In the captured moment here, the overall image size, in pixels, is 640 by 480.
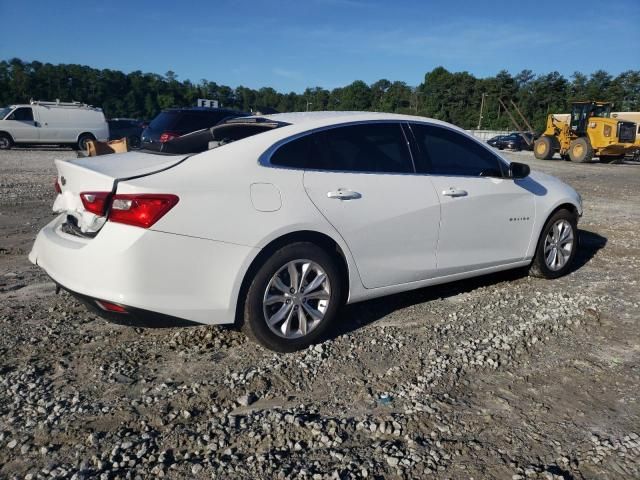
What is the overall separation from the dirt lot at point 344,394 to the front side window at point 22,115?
20.3 metres

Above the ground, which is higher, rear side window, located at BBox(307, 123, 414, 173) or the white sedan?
rear side window, located at BBox(307, 123, 414, 173)

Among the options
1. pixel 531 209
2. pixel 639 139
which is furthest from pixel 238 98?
pixel 531 209

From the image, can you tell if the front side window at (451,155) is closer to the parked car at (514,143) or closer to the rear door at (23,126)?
the rear door at (23,126)

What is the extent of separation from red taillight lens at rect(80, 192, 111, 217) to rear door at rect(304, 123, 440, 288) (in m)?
1.24

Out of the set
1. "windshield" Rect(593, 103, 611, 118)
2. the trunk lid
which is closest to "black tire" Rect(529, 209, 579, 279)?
the trunk lid

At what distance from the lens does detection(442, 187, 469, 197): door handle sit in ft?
13.7

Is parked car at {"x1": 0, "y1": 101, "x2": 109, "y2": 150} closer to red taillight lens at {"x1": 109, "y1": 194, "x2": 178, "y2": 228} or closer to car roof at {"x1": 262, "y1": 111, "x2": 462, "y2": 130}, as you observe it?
car roof at {"x1": 262, "y1": 111, "x2": 462, "y2": 130}

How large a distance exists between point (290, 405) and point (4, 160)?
1778 centimetres

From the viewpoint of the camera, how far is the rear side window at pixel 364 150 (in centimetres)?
371

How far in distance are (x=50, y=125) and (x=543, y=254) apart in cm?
2280

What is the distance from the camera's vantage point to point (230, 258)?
3150 millimetres

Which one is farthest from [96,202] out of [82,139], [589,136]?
[589,136]

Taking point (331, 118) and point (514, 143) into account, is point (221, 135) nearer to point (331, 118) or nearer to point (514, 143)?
point (331, 118)

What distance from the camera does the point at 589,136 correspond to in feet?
85.1
